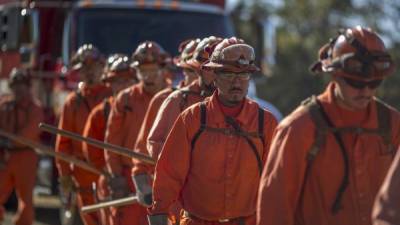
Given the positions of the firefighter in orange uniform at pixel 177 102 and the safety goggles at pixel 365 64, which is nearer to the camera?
the safety goggles at pixel 365 64

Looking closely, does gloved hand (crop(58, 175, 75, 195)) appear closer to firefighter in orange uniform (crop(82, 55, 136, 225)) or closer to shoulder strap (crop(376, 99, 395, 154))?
firefighter in orange uniform (crop(82, 55, 136, 225))

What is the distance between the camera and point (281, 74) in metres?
44.5

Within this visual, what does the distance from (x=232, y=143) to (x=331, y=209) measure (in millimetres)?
1822

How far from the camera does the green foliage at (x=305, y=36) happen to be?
41.2 m

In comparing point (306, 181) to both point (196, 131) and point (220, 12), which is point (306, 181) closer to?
point (196, 131)

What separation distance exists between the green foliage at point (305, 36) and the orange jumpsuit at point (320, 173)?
30.6m

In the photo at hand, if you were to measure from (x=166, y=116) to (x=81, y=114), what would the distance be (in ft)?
13.9

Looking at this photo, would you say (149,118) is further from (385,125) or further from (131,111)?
(385,125)

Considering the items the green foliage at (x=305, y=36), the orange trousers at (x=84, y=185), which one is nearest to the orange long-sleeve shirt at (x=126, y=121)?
the orange trousers at (x=84, y=185)

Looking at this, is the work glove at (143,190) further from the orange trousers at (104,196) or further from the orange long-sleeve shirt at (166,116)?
the orange trousers at (104,196)

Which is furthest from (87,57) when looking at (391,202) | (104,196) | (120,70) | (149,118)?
(391,202)

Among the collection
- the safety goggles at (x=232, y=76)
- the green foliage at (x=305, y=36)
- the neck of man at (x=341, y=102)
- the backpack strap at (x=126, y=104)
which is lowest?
the green foliage at (x=305, y=36)

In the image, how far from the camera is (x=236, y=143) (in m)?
7.66

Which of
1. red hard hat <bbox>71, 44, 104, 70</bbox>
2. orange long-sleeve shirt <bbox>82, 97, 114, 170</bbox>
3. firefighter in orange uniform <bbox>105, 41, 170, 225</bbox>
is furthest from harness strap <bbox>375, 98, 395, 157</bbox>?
red hard hat <bbox>71, 44, 104, 70</bbox>
